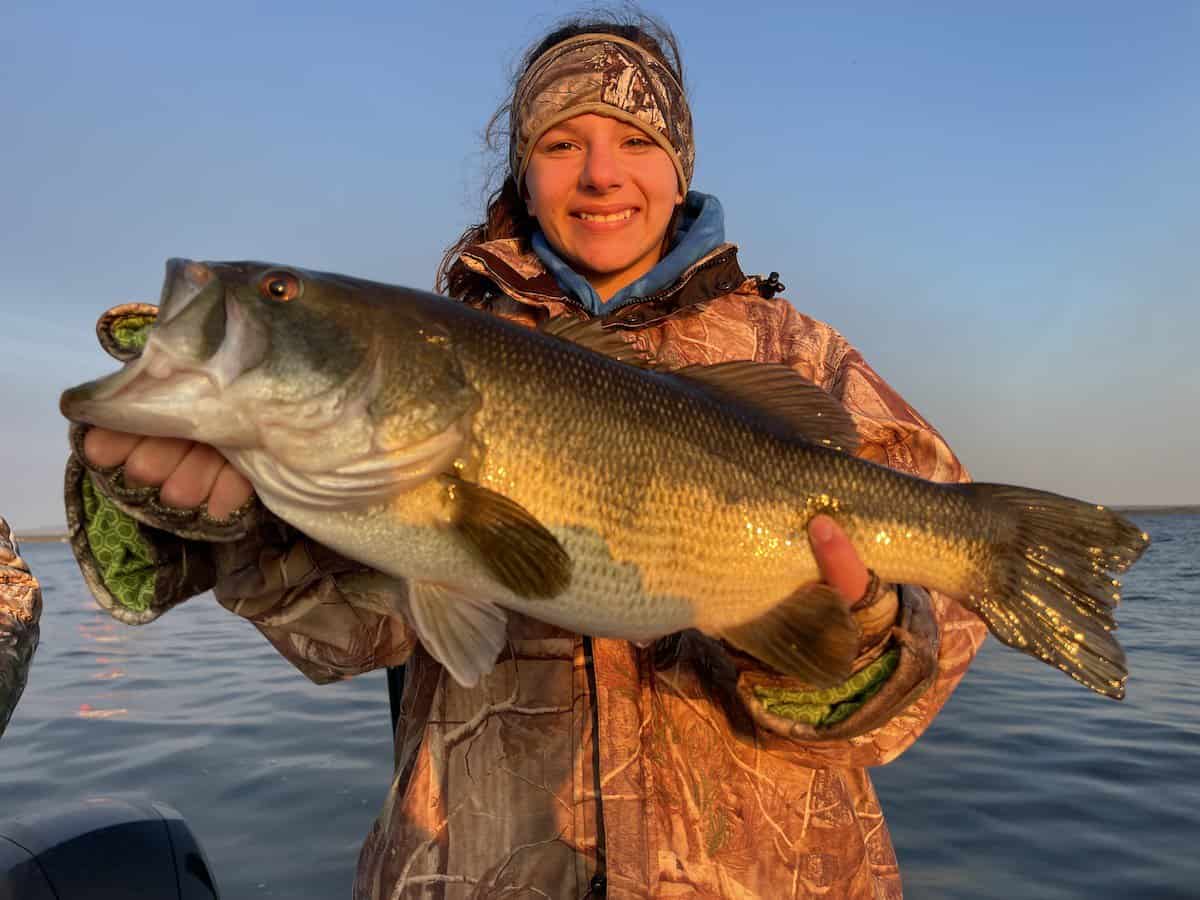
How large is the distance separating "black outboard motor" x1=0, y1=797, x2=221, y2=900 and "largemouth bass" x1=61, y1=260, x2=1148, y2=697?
204 centimetres

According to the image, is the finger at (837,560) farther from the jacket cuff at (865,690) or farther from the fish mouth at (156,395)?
the fish mouth at (156,395)

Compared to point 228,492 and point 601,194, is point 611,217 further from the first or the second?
point 228,492

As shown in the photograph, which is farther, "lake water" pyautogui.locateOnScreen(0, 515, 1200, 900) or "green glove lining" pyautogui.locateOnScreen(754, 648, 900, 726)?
"lake water" pyautogui.locateOnScreen(0, 515, 1200, 900)

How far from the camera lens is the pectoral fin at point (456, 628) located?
7.08ft

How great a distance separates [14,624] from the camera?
3008 millimetres

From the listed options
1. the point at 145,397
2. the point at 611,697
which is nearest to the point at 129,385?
the point at 145,397

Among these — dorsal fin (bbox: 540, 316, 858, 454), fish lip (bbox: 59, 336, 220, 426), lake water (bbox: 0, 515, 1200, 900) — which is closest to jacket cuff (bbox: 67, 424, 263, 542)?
fish lip (bbox: 59, 336, 220, 426)

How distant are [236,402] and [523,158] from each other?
6.19 ft

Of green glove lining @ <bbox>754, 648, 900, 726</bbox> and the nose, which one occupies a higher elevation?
the nose

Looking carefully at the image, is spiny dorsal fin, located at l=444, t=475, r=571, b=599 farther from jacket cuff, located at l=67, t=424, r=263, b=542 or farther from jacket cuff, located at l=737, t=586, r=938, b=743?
jacket cuff, located at l=737, t=586, r=938, b=743

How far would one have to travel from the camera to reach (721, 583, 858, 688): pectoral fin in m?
2.32

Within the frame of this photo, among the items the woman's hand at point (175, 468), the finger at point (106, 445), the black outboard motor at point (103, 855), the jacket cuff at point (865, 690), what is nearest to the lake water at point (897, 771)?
the black outboard motor at point (103, 855)

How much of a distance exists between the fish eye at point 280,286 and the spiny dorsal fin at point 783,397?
1074 mm

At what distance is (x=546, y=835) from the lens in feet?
8.37
